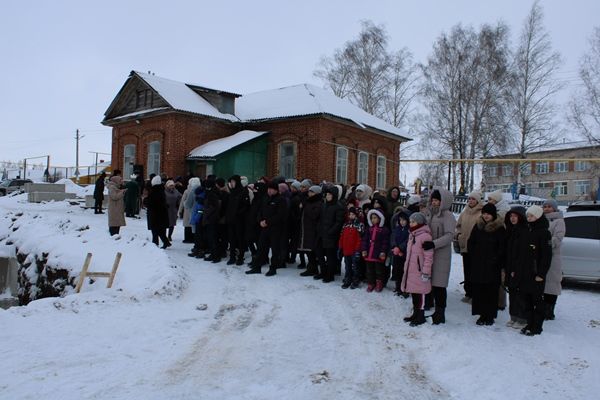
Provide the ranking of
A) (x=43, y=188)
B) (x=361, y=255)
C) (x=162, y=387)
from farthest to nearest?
(x=43, y=188) < (x=361, y=255) < (x=162, y=387)

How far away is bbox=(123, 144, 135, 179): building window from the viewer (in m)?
22.9

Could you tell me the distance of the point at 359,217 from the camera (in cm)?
811

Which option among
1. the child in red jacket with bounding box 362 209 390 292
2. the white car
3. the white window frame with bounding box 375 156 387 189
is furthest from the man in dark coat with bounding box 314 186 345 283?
the white window frame with bounding box 375 156 387 189

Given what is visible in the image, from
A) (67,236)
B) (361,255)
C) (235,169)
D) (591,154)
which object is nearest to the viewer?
(361,255)

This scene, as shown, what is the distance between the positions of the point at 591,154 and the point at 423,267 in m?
26.3

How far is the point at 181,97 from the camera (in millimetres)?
20406

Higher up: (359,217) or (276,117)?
(276,117)

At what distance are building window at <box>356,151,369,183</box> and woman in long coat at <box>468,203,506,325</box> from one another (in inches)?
647

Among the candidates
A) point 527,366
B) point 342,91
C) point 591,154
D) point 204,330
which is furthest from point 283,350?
point 342,91

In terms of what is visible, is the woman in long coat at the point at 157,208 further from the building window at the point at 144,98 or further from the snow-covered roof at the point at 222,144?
the building window at the point at 144,98

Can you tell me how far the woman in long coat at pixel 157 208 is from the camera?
10797mm

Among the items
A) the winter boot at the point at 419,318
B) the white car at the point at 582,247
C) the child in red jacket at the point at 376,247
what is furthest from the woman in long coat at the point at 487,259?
the white car at the point at 582,247

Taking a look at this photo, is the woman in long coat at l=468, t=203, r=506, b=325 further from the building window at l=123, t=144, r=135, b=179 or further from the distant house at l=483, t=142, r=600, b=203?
the building window at l=123, t=144, r=135, b=179

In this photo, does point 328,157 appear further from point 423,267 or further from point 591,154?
point 591,154
